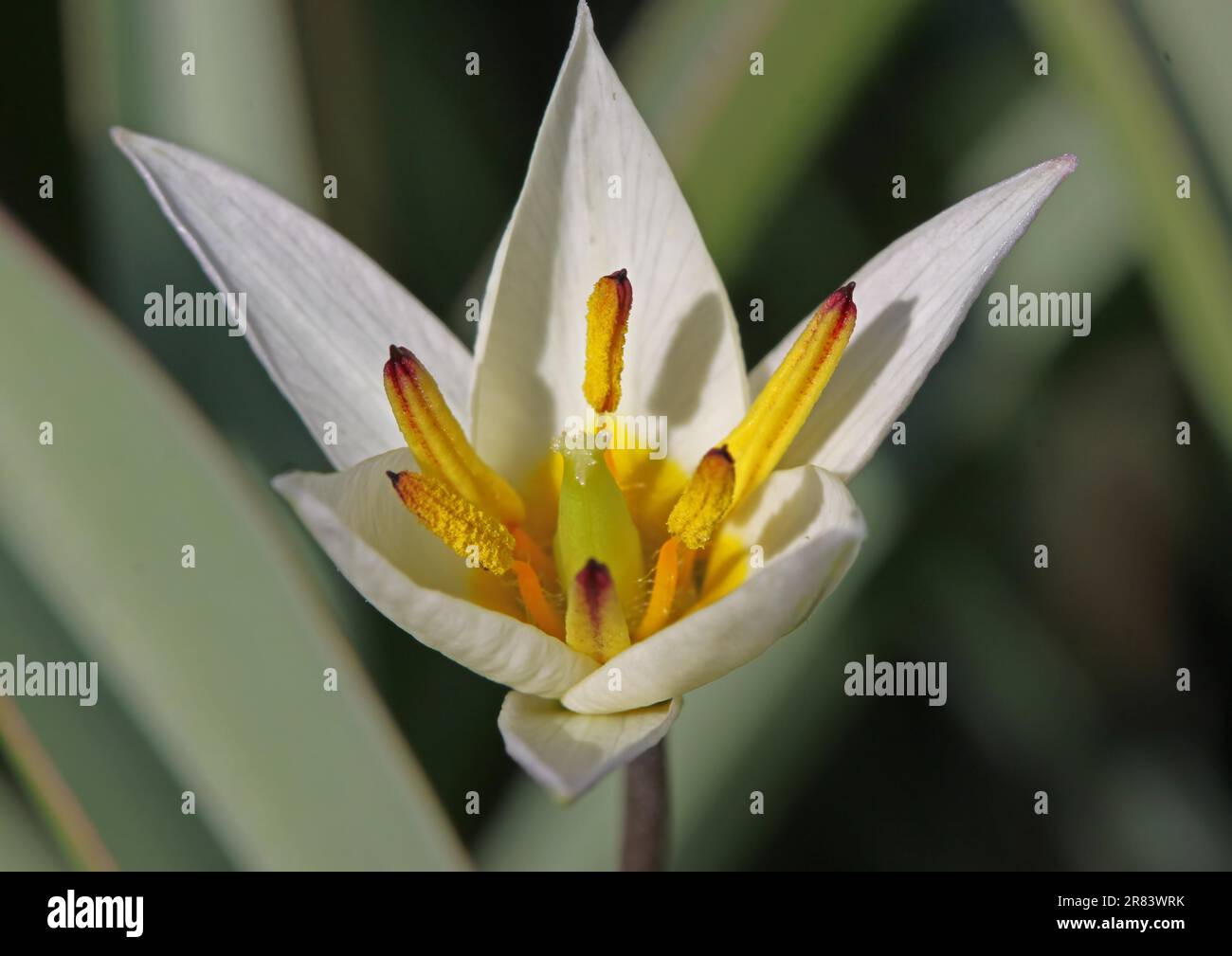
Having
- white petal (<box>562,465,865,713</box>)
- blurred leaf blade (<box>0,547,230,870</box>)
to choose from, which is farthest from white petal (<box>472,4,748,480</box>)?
blurred leaf blade (<box>0,547,230,870</box>)

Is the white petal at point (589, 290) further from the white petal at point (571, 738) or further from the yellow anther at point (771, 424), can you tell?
the white petal at point (571, 738)

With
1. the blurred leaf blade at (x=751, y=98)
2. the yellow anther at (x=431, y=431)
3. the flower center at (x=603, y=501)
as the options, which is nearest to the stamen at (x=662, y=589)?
the flower center at (x=603, y=501)

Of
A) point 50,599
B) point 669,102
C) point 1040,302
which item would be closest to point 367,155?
point 669,102

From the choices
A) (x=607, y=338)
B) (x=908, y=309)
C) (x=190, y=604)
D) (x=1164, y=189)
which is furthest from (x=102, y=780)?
(x=1164, y=189)

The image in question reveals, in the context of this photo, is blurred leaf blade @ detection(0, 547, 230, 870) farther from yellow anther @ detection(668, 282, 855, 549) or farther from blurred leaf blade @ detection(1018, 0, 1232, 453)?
blurred leaf blade @ detection(1018, 0, 1232, 453)

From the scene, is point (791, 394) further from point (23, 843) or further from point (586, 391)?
point (23, 843)
